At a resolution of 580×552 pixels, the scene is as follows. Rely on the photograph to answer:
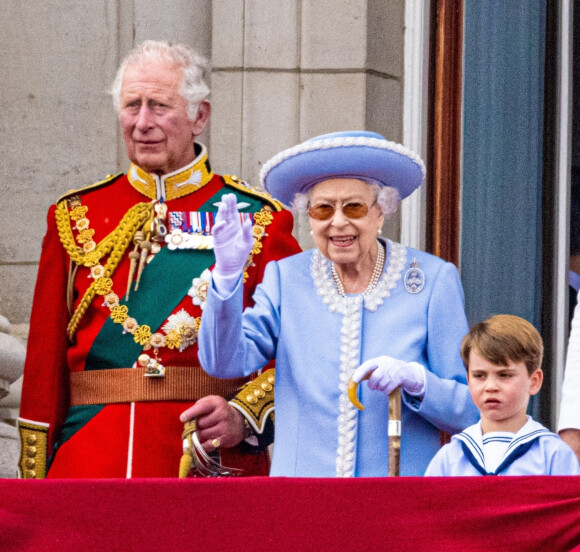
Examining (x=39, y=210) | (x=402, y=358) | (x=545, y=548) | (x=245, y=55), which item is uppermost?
(x=245, y=55)

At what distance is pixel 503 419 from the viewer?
372 centimetres

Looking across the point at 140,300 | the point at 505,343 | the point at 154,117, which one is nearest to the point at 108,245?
the point at 140,300

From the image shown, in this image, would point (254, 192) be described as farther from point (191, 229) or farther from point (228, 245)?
point (228, 245)

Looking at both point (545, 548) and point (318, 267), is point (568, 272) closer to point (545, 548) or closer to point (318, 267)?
point (318, 267)

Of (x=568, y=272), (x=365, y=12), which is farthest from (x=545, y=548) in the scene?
(x=365, y=12)

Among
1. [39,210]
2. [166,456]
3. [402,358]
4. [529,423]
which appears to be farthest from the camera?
[39,210]

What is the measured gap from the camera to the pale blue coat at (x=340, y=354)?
396 cm

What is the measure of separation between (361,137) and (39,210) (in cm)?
222

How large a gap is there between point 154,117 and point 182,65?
20 cm

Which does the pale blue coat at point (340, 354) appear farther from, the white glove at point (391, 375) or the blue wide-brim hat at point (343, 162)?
the blue wide-brim hat at point (343, 162)

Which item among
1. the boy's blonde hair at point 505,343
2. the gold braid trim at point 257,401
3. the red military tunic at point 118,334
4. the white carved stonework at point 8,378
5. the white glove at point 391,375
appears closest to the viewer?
the boy's blonde hair at point 505,343

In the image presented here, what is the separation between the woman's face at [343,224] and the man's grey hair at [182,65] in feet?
2.07

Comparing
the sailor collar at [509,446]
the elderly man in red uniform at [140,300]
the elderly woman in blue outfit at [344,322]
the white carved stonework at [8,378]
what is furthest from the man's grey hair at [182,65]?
the sailor collar at [509,446]

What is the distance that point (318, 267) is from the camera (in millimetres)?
4219
